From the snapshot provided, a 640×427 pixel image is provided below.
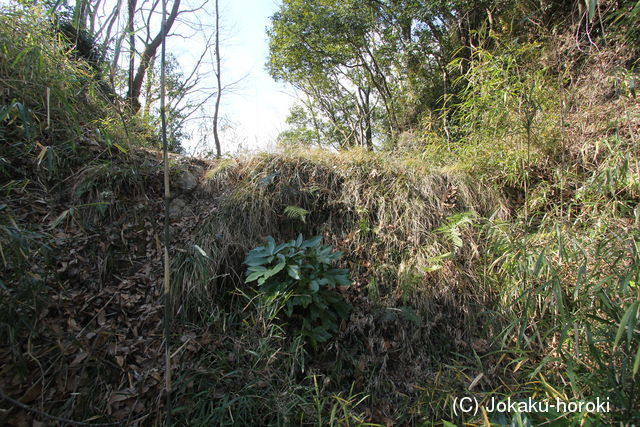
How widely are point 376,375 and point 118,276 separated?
5.35 ft

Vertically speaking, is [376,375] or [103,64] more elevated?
[103,64]

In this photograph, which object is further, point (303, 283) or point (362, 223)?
point (362, 223)

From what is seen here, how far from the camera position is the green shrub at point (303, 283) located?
1.70 m

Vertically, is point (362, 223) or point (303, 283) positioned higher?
point (362, 223)

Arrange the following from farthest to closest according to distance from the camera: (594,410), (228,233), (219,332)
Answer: (228,233)
(219,332)
(594,410)

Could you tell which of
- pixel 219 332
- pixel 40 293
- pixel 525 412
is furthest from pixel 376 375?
pixel 40 293

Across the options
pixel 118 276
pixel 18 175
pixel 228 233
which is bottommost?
pixel 118 276

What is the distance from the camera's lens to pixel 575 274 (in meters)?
1.69

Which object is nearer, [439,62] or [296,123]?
[439,62]

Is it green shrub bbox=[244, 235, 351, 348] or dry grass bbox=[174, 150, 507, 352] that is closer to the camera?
green shrub bbox=[244, 235, 351, 348]

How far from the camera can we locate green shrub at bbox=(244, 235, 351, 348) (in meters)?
1.70

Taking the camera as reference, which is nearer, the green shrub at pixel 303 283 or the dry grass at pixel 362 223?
the green shrub at pixel 303 283

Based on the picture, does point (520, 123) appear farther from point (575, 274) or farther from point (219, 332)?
point (219, 332)

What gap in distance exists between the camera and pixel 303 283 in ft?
5.71
